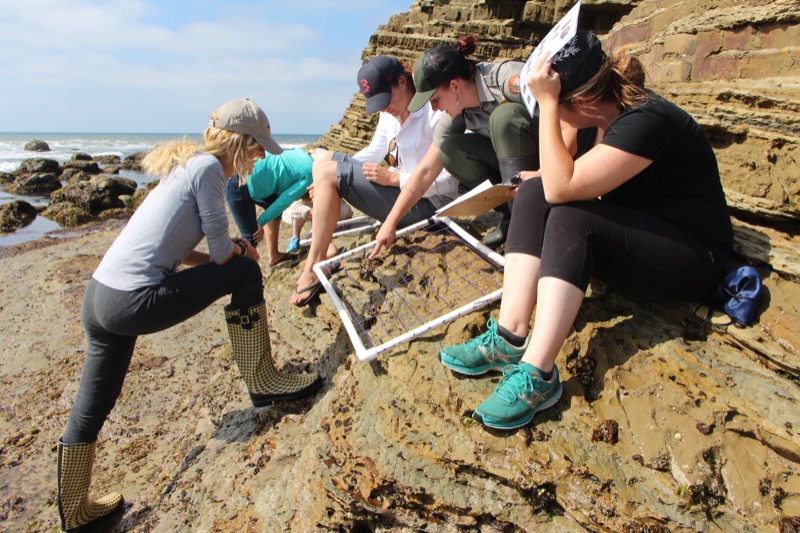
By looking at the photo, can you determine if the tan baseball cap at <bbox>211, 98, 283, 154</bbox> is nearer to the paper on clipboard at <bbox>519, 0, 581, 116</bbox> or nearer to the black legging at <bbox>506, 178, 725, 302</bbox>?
the paper on clipboard at <bbox>519, 0, 581, 116</bbox>

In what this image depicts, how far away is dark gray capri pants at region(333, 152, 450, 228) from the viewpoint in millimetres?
3555

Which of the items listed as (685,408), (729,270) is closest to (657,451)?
(685,408)

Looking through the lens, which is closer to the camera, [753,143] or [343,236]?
[753,143]

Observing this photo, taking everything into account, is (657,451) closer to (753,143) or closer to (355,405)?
(355,405)

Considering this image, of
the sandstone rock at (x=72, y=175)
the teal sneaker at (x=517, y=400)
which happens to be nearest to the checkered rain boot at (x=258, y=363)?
the teal sneaker at (x=517, y=400)

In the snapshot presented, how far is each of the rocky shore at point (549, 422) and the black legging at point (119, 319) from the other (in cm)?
68

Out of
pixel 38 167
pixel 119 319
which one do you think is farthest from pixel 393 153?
pixel 38 167

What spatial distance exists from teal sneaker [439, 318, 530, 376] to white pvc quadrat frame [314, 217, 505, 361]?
34 cm

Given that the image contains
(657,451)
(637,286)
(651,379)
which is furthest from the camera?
(637,286)

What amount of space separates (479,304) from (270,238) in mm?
2698

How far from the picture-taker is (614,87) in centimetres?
196

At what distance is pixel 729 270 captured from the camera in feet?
7.05

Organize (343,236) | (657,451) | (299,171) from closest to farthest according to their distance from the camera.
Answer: (657,451) → (299,171) → (343,236)

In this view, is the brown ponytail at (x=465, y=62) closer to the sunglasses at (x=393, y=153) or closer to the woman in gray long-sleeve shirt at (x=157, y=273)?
the sunglasses at (x=393, y=153)
